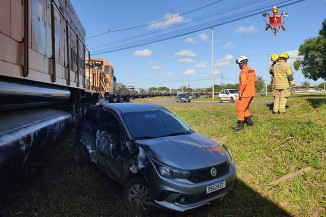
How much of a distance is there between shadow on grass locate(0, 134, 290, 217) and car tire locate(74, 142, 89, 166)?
448 millimetres

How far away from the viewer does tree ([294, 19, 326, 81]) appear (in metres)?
32.9

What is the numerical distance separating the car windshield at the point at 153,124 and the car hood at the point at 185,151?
0.74 feet

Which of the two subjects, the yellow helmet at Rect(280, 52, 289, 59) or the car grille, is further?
the yellow helmet at Rect(280, 52, 289, 59)

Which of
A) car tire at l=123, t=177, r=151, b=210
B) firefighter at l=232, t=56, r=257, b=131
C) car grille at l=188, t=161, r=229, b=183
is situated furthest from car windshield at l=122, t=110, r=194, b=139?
firefighter at l=232, t=56, r=257, b=131

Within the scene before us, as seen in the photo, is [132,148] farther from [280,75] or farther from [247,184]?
[280,75]

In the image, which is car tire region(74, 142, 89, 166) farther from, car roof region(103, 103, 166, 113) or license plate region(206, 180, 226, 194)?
license plate region(206, 180, 226, 194)

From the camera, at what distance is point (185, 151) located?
3418mm

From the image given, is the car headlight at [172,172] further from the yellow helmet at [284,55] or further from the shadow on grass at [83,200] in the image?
the yellow helmet at [284,55]

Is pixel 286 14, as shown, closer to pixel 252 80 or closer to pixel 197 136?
pixel 252 80

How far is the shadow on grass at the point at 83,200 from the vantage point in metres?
3.33

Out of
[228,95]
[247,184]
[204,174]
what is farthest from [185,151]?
[228,95]

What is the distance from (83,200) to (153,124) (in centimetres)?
160

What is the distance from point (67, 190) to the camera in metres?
3.99

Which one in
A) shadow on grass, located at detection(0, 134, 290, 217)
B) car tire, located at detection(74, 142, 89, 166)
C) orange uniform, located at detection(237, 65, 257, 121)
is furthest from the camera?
orange uniform, located at detection(237, 65, 257, 121)
